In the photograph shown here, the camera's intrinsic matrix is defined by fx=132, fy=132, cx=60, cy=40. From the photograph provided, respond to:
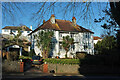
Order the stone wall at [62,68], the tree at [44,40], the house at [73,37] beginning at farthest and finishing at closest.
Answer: the house at [73,37], the tree at [44,40], the stone wall at [62,68]

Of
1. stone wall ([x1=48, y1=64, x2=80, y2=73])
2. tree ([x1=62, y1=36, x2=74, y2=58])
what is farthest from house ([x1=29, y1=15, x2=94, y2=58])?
stone wall ([x1=48, y1=64, x2=80, y2=73])

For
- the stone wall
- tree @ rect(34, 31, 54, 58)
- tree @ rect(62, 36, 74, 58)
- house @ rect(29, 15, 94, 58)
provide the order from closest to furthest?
the stone wall < tree @ rect(34, 31, 54, 58) < tree @ rect(62, 36, 74, 58) < house @ rect(29, 15, 94, 58)

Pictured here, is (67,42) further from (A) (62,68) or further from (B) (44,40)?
(A) (62,68)

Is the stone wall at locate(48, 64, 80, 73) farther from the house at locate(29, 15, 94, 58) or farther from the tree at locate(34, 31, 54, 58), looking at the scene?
the house at locate(29, 15, 94, 58)

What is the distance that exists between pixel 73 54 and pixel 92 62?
44.5 ft

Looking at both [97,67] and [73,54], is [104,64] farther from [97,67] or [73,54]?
[73,54]

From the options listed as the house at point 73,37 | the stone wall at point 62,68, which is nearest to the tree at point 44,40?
the house at point 73,37

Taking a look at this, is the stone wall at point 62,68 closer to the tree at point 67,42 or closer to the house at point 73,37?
the tree at point 67,42

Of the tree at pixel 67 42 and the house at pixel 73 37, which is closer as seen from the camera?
the tree at pixel 67 42

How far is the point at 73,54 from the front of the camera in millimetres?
32594

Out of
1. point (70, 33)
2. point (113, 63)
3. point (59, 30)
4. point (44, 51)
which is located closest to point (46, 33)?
point (44, 51)

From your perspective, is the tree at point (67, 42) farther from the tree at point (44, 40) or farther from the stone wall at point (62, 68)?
the stone wall at point (62, 68)

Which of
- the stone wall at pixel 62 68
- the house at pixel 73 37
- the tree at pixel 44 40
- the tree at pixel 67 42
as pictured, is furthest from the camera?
the house at pixel 73 37

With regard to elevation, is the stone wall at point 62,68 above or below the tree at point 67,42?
below
